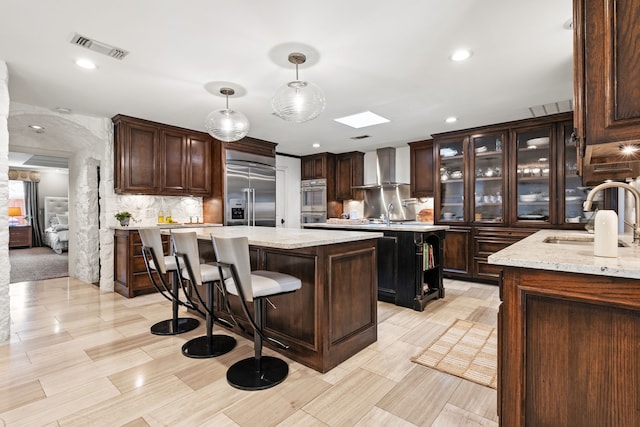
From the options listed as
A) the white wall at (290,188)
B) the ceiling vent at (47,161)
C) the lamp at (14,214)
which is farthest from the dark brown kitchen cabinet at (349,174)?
the lamp at (14,214)

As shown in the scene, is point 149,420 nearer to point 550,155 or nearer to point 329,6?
point 329,6

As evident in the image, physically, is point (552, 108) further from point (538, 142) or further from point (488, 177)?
point (488, 177)

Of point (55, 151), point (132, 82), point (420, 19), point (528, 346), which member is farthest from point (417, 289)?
point (55, 151)

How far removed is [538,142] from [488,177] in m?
0.79

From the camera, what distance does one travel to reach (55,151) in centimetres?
511

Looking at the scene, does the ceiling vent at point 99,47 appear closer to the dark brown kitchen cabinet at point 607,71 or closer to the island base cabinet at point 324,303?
the island base cabinet at point 324,303

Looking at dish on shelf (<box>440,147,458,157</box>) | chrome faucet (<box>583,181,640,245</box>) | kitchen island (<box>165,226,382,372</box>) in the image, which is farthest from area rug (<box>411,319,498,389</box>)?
dish on shelf (<box>440,147,458,157</box>)

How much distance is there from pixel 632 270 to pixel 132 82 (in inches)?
156

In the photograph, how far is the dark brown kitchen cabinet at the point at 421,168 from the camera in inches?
226

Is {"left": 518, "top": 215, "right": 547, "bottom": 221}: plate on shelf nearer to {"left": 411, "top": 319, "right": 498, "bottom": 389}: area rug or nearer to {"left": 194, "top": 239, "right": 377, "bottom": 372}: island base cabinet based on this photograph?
{"left": 411, "top": 319, "right": 498, "bottom": 389}: area rug

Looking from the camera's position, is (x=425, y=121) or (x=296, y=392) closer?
(x=296, y=392)

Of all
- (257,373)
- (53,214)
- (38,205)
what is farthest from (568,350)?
(38,205)

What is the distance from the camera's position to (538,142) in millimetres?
4457

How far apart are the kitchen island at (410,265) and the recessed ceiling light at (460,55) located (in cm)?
173
